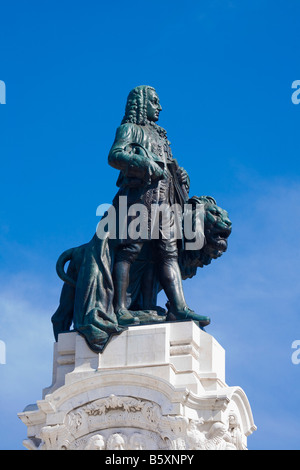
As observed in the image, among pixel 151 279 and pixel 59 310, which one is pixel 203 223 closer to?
pixel 151 279

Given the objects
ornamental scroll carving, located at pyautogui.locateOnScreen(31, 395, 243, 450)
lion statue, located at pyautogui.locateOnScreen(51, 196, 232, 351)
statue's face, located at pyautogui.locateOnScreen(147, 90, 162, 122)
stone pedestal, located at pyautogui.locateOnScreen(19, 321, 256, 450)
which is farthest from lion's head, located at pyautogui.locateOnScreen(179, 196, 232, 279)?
ornamental scroll carving, located at pyautogui.locateOnScreen(31, 395, 243, 450)

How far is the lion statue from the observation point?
65.3 ft

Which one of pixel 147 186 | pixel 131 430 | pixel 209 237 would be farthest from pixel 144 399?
pixel 147 186

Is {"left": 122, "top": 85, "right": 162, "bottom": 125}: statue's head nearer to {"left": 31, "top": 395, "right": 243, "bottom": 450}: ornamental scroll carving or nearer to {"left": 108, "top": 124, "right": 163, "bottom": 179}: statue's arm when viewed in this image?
{"left": 108, "top": 124, "right": 163, "bottom": 179}: statue's arm

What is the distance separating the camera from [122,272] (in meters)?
20.5

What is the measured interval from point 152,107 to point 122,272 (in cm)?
318

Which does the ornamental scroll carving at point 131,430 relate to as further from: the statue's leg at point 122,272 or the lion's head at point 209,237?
the lion's head at point 209,237

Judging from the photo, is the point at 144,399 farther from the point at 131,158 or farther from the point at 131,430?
the point at 131,158

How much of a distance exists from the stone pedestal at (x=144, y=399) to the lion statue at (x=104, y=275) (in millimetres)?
379

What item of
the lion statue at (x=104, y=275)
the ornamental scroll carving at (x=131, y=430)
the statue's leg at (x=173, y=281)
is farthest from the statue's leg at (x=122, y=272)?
the ornamental scroll carving at (x=131, y=430)

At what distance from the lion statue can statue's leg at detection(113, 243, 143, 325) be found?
13 cm

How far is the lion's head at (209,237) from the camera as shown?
21.2m

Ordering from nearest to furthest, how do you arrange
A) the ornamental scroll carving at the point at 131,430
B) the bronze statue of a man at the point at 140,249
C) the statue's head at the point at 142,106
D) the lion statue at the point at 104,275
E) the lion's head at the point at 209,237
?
the ornamental scroll carving at the point at 131,430
the lion statue at the point at 104,275
the bronze statue of a man at the point at 140,249
the lion's head at the point at 209,237
the statue's head at the point at 142,106
